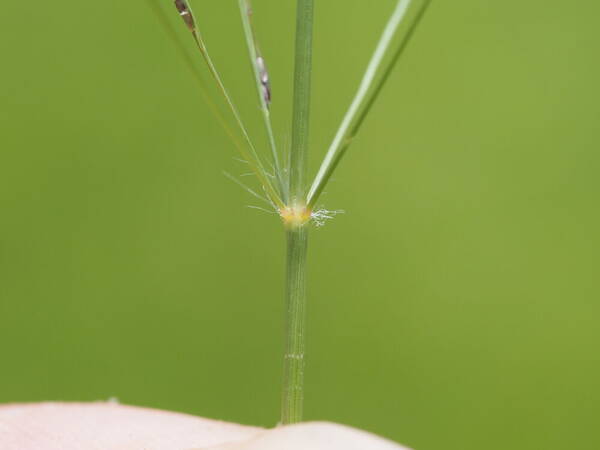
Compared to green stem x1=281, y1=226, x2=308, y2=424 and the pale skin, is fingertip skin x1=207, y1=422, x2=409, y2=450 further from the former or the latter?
the pale skin

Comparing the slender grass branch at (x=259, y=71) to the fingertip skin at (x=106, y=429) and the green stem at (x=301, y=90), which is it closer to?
the green stem at (x=301, y=90)

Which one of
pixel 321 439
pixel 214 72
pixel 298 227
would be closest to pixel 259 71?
pixel 214 72

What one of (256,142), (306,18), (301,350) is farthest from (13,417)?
(256,142)

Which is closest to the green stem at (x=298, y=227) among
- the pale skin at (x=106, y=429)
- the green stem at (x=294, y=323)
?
the green stem at (x=294, y=323)

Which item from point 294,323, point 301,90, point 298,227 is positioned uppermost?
point 301,90

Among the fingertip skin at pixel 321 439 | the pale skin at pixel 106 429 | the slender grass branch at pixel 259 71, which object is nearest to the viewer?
the fingertip skin at pixel 321 439

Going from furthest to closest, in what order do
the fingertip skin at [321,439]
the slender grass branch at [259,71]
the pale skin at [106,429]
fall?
the pale skin at [106,429] < the slender grass branch at [259,71] < the fingertip skin at [321,439]

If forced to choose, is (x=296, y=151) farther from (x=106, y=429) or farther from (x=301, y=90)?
(x=106, y=429)
